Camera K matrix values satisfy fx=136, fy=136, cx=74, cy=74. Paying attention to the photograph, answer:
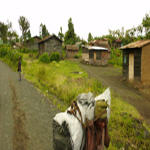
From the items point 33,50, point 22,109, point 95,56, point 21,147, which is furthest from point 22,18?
point 21,147

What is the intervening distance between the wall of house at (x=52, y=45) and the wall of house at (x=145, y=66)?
2071 cm

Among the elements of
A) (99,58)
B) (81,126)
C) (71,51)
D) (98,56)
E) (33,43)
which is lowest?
(81,126)

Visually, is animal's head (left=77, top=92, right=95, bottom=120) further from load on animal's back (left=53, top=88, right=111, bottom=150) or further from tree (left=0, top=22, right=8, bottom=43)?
tree (left=0, top=22, right=8, bottom=43)

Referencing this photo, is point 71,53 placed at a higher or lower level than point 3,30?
lower

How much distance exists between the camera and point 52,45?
2881 centimetres

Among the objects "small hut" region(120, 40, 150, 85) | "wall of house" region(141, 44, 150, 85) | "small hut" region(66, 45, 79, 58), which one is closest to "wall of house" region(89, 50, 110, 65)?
"small hut" region(66, 45, 79, 58)

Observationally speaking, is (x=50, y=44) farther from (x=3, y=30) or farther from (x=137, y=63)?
(x=3, y=30)

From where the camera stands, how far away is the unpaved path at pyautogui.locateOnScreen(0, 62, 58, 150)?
416cm

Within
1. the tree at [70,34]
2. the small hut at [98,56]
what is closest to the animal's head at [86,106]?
the small hut at [98,56]

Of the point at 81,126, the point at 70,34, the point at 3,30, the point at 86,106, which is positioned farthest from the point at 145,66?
the point at 3,30

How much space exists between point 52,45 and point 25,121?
24993 mm

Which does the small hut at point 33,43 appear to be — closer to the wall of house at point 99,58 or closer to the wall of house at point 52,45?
the wall of house at point 52,45

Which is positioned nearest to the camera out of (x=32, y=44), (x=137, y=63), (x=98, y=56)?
(x=137, y=63)

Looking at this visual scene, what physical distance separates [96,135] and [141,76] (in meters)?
10.9
